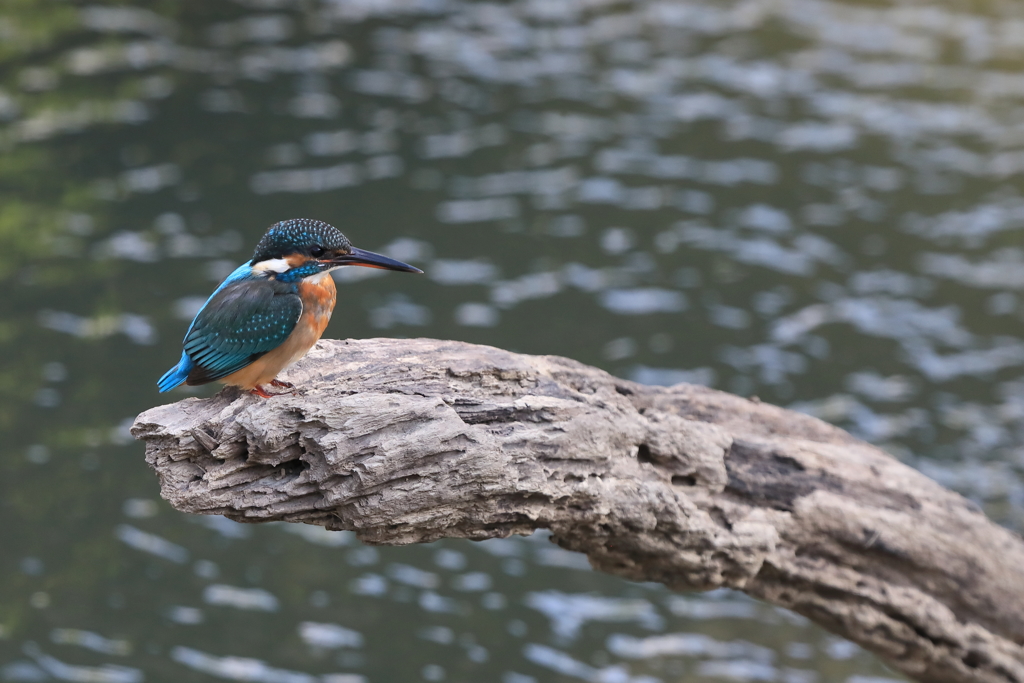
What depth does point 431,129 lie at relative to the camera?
10461 millimetres

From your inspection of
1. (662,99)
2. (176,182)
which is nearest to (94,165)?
(176,182)

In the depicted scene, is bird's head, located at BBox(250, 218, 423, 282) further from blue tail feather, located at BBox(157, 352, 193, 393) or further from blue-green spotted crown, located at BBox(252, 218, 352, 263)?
blue tail feather, located at BBox(157, 352, 193, 393)

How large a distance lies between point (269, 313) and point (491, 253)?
5.53 meters

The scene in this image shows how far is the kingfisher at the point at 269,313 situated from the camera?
339 centimetres

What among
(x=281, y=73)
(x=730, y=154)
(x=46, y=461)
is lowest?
(x=46, y=461)

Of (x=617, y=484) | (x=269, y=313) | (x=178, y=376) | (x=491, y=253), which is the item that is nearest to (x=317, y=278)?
(x=269, y=313)

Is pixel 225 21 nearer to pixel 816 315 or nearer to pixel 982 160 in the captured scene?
pixel 816 315

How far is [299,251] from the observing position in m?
3.60

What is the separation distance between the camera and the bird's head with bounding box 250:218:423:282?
11.7 ft

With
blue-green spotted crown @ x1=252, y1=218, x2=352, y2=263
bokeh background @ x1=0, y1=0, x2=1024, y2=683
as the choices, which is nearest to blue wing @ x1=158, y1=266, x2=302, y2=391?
blue-green spotted crown @ x1=252, y1=218, x2=352, y2=263

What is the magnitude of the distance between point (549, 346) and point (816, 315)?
8.14 ft

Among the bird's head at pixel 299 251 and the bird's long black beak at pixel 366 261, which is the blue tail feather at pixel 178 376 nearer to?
the bird's head at pixel 299 251

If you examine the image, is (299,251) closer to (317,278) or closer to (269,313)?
(317,278)

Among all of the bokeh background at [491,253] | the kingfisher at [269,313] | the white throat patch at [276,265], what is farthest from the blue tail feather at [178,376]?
the bokeh background at [491,253]
